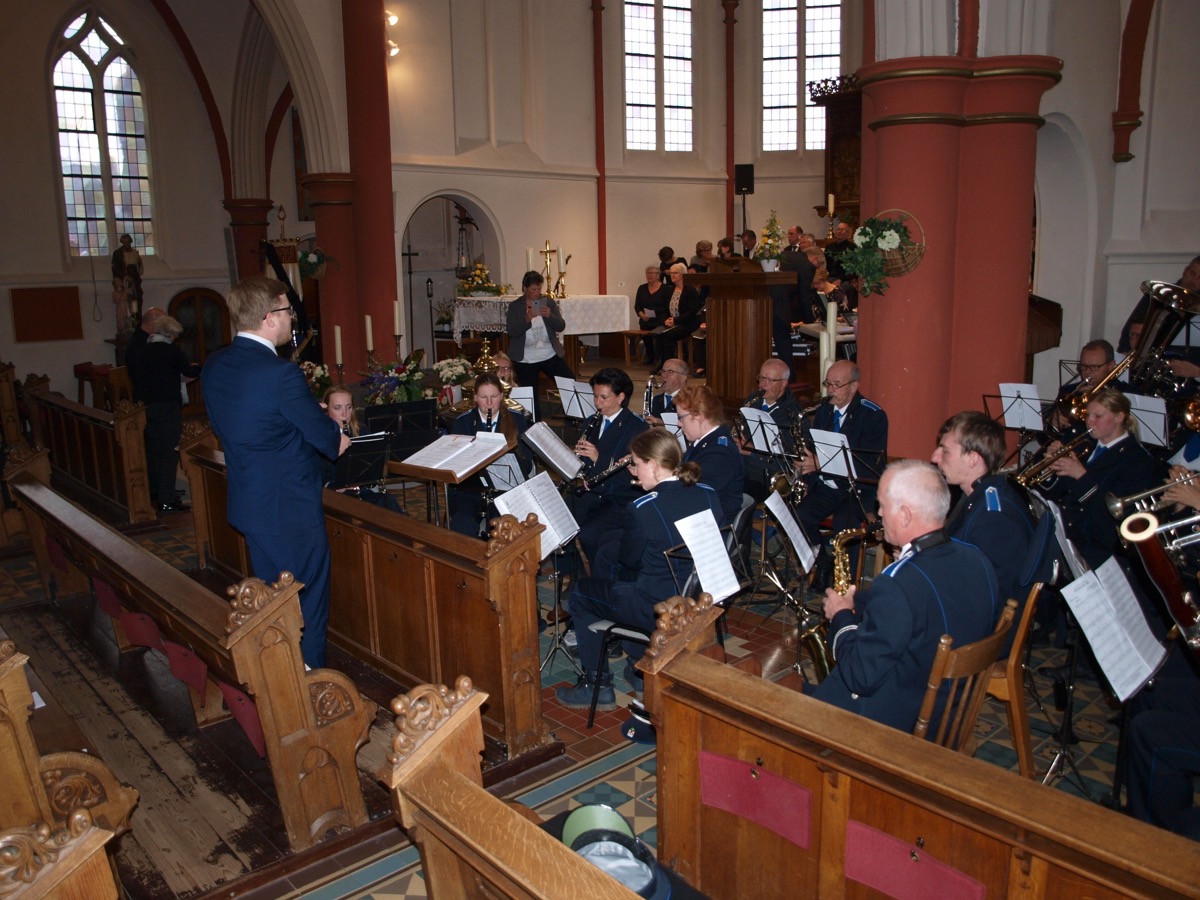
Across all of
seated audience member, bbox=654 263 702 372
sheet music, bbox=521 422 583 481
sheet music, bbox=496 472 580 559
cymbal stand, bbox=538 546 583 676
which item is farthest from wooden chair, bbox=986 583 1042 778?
seated audience member, bbox=654 263 702 372

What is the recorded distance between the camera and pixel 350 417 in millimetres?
6750

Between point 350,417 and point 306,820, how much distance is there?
11.1ft

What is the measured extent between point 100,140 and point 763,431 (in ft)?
48.9

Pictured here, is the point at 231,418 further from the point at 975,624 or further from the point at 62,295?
the point at 62,295

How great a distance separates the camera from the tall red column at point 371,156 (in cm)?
1237

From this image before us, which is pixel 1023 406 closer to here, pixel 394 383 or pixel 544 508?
pixel 544 508

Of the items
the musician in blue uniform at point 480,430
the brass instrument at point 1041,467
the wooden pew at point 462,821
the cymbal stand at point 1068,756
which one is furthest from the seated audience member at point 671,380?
the wooden pew at point 462,821

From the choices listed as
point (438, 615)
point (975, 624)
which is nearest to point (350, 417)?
point (438, 615)

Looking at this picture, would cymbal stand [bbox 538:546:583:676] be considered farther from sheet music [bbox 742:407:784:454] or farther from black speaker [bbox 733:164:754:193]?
black speaker [bbox 733:164:754:193]

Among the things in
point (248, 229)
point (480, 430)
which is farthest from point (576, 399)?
point (248, 229)

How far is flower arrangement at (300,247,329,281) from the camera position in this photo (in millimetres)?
11938

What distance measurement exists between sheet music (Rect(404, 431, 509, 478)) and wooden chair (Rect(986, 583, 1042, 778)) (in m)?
2.83

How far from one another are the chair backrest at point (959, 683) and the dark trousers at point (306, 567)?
2.71m

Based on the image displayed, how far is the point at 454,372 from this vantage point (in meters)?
8.64
